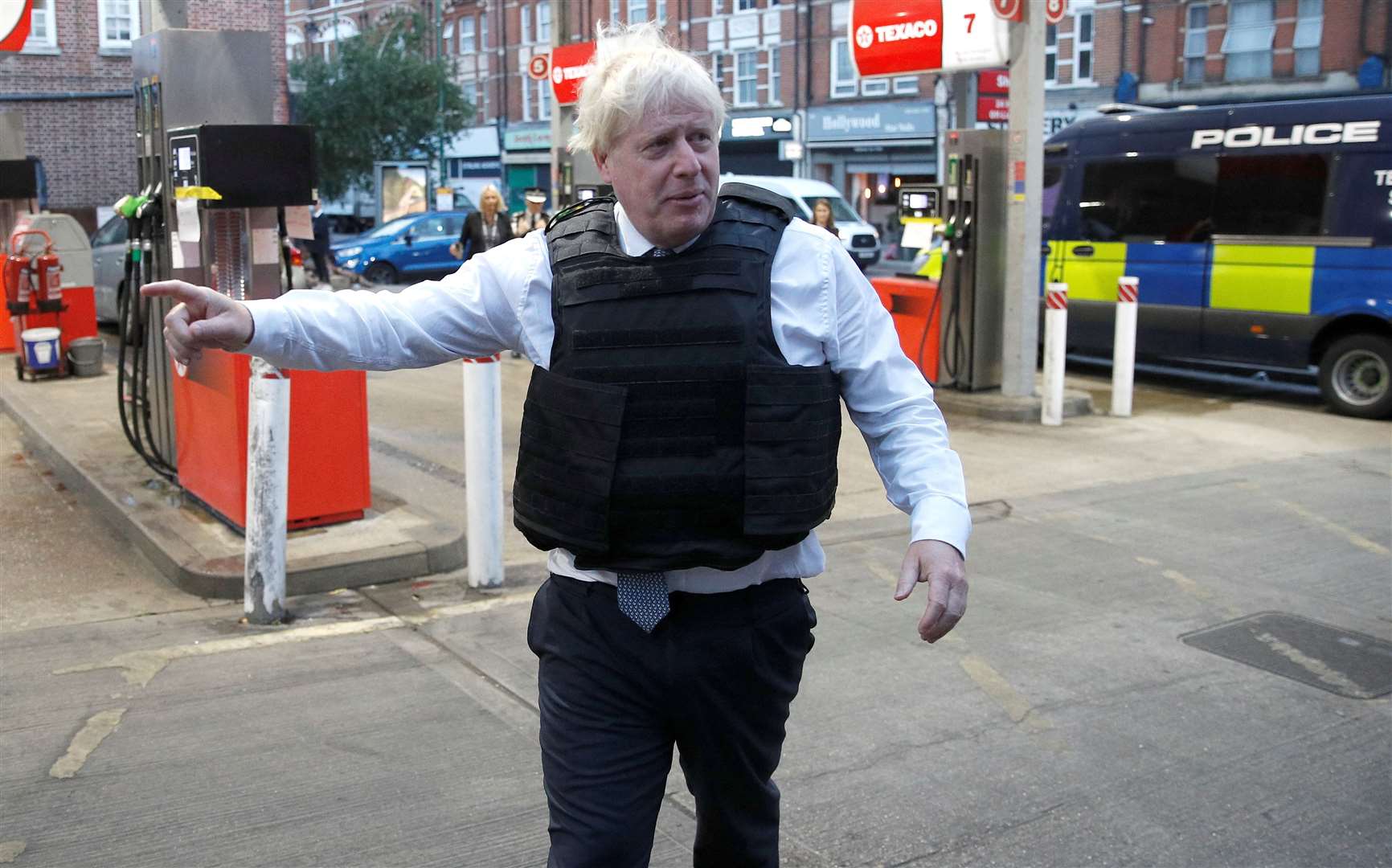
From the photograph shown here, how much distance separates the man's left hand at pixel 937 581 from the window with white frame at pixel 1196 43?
3341 centimetres

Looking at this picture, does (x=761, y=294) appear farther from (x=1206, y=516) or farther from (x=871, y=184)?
(x=871, y=184)

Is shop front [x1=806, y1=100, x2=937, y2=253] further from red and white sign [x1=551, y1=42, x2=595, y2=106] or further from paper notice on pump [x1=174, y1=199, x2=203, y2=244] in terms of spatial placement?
paper notice on pump [x1=174, y1=199, x2=203, y2=244]

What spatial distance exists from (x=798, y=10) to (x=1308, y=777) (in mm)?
39486

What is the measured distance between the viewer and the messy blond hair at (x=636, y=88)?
241cm

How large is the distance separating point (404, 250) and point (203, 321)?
23.8 metres

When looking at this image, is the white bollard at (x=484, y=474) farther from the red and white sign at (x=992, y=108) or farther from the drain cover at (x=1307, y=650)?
the red and white sign at (x=992, y=108)

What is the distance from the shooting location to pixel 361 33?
45094mm

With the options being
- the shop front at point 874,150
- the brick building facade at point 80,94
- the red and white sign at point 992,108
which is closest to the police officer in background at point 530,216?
the red and white sign at point 992,108

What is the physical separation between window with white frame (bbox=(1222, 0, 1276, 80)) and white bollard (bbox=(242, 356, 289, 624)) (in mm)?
30591

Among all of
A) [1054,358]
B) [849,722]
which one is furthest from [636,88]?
[1054,358]

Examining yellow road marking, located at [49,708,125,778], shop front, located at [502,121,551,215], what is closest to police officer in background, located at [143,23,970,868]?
yellow road marking, located at [49,708,125,778]

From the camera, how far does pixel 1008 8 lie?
424 inches

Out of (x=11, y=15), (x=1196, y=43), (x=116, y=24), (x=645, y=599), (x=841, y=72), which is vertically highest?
(x=841, y=72)

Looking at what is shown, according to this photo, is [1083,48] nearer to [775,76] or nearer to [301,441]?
[775,76]
